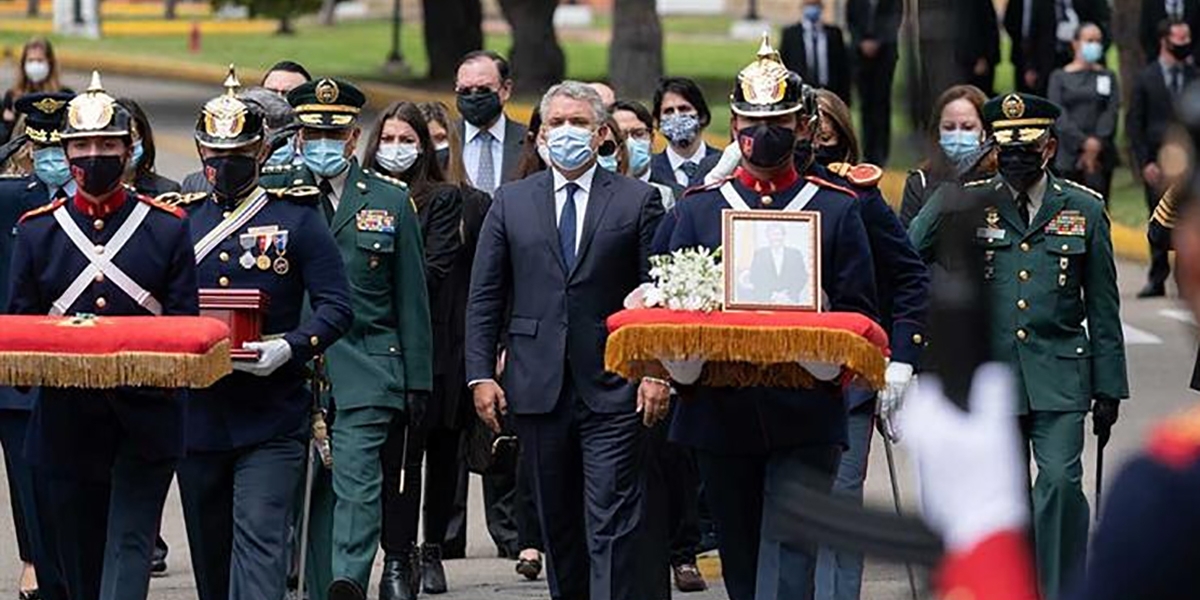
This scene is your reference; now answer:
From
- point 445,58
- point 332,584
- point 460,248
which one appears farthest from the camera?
point 445,58

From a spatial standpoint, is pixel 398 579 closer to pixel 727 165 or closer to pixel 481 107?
pixel 727 165

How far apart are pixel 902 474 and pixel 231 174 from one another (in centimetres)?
532

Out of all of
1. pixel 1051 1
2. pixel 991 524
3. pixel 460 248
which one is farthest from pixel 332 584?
pixel 1051 1

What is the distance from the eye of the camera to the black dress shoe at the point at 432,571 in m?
11.1

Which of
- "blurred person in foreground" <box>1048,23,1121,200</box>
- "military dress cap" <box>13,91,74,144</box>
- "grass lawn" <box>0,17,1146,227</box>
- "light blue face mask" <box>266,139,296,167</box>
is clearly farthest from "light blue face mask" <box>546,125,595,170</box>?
"grass lawn" <box>0,17,1146,227</box>

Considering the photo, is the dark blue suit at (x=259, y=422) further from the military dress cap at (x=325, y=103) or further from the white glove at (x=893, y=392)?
the white glove at (x=893, y=392)

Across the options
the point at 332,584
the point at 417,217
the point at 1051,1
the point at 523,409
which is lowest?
the point at 332,584

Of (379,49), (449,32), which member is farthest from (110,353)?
(379,49)

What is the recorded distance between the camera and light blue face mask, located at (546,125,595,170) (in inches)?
388

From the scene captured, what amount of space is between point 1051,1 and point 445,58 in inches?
454

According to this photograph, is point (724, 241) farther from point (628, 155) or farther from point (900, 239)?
point (628, 155)

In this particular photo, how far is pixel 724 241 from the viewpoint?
8.64 m

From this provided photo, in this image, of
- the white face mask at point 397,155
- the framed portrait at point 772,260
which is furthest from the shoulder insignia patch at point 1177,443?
the white face mask at point 397,155

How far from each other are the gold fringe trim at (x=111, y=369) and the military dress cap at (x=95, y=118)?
2.54 feet
